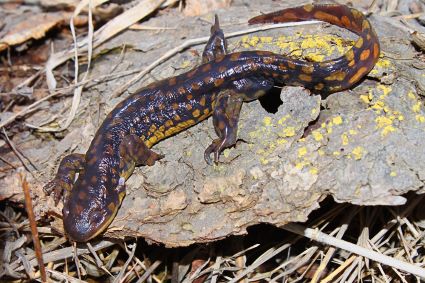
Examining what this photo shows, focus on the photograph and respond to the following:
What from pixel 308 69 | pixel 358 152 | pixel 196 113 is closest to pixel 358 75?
pixel 308 69

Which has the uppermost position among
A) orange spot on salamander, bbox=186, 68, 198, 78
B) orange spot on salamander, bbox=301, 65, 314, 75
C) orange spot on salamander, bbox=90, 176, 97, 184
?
orange spot on salamander, bbox=301, 65, 314, 75

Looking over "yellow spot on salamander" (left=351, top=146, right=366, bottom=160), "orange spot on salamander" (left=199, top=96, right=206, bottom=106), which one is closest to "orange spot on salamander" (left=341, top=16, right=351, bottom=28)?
"yellow spot on salamander" (left=351, top=146, right=366, bottom=160)

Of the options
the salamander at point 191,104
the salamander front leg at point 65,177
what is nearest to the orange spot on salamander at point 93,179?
the salamander at point 191,104

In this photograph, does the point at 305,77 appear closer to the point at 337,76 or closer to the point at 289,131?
the point at 337,76

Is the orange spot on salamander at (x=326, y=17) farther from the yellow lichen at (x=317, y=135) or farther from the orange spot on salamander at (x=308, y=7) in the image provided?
the yellow lichen at (x=317, y=135)

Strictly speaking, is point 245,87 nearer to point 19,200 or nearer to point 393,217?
point 393,217

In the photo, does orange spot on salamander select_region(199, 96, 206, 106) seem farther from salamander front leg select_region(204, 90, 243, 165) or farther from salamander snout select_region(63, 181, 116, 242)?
salamander snout select_region(63, 181, 116, 242)

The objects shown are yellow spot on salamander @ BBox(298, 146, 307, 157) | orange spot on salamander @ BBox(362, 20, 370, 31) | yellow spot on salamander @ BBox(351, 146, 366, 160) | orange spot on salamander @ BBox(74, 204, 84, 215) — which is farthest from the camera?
orange spot on salamander @ BBox(362, 20, 370, 31)
